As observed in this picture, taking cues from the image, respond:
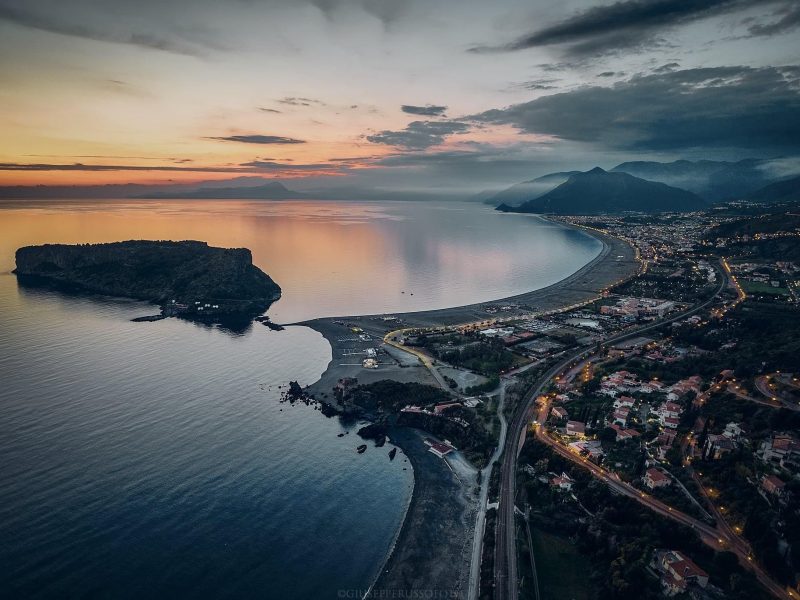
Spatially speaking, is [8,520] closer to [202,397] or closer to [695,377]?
[202,397]

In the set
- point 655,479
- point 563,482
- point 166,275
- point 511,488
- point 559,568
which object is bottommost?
point 559,568

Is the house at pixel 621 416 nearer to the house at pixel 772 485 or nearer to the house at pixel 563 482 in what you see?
the house at pixel 563 482

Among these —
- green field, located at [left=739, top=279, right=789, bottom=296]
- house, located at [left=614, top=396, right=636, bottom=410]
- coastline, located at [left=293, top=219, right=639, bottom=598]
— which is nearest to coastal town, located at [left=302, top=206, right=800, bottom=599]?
house, located at [left=614, top=396, right=636, bottom=410]

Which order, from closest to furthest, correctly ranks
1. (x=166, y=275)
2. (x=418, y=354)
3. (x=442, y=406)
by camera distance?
(x=442, y=406), (x=418, y=354), (x=166, y=275)

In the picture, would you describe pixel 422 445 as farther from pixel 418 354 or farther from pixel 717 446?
pixel 717 446

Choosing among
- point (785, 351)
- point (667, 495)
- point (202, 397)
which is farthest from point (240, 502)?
point (785, 351)

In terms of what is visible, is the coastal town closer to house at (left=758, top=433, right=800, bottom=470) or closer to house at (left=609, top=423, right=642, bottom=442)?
house at (left=758, top=433, right=800, bottom=470)

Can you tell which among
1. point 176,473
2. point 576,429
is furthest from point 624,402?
point 176,473

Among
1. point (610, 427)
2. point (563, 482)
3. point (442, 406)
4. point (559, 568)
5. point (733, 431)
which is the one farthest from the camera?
point (442, 406)

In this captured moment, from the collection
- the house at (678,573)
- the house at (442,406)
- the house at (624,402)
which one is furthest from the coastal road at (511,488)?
the house at (624,402)
